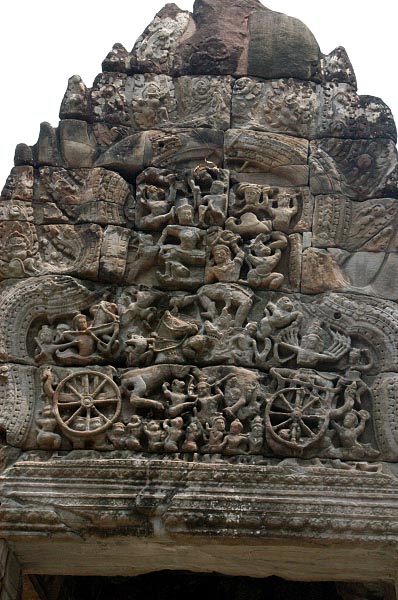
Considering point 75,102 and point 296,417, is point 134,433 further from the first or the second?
point 75,102

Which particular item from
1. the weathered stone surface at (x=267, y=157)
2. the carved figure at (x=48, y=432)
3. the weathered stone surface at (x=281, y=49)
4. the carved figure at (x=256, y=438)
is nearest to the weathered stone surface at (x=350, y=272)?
the weathered stone surface at (x=267, y=157)

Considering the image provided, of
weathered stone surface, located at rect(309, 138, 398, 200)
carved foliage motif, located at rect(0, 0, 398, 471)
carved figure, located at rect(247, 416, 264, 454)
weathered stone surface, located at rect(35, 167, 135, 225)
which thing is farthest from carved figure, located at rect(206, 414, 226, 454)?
weathered stone surface, located at rect(309, 138, 398, 200)

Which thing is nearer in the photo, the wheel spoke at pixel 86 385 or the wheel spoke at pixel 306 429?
the wheel spoke at pixel 306 429

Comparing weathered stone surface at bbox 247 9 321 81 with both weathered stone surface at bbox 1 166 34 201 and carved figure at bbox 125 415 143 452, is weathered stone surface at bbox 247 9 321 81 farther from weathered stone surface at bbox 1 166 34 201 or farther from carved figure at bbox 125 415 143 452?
carved figure at bbox 125 415 143 452

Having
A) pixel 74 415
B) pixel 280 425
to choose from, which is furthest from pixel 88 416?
pixel 280 425

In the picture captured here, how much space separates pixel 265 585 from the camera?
746 cm

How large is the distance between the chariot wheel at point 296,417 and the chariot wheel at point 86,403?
951mm

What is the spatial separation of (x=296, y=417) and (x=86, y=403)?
128cm

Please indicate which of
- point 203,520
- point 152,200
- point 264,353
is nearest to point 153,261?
point 152,200

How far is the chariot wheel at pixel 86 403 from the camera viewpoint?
6.05 metres

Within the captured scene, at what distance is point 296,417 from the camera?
19.8 feet

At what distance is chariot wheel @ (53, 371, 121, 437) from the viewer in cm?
605

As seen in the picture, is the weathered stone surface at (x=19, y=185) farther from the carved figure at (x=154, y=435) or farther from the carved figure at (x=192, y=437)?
the carved figure at (x=192, y=437)

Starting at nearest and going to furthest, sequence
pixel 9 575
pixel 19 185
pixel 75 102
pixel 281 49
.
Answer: pixel 9 575 < pixel 19 185 < pixel 75 102 < pixel 281 49
